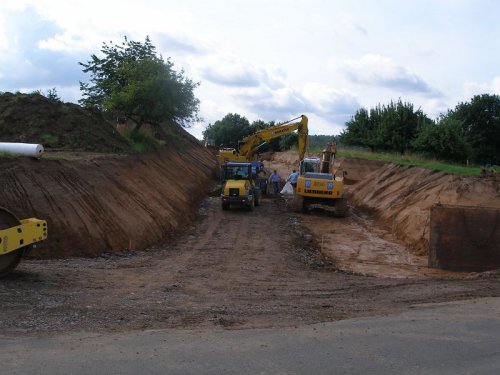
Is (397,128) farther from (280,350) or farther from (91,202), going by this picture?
(280,350)

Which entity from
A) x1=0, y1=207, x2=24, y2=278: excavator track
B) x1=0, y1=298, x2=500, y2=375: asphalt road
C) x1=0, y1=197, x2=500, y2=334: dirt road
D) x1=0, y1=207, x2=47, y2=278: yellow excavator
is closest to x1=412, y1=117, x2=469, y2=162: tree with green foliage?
x1=0, y1=197, x2=500, y2=334: dirt road

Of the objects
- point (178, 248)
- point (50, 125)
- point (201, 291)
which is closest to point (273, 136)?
point (50, 125)

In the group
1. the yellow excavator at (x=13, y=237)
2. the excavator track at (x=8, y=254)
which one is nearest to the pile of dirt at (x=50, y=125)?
the yellow excavator at (x=13, y=237)

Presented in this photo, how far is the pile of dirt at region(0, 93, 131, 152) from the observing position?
66.9 feet

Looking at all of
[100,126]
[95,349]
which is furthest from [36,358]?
[100,126]

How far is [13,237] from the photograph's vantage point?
9.83m

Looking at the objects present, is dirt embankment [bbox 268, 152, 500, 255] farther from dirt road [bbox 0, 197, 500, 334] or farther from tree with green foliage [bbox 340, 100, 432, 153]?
tree with green foliage [bbox 340, 100, 432, 153]

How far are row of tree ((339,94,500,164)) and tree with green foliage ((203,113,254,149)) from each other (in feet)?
119

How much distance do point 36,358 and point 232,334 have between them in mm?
2501

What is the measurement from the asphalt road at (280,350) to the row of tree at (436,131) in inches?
1592

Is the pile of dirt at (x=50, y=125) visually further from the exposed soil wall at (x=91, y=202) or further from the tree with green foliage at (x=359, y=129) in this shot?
the tree with green foliage at (x=359, y=129)

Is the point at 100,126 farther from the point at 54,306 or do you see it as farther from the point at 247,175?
the point at 54,306

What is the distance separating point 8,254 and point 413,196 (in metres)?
19.9

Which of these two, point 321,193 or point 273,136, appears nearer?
point 321,193
